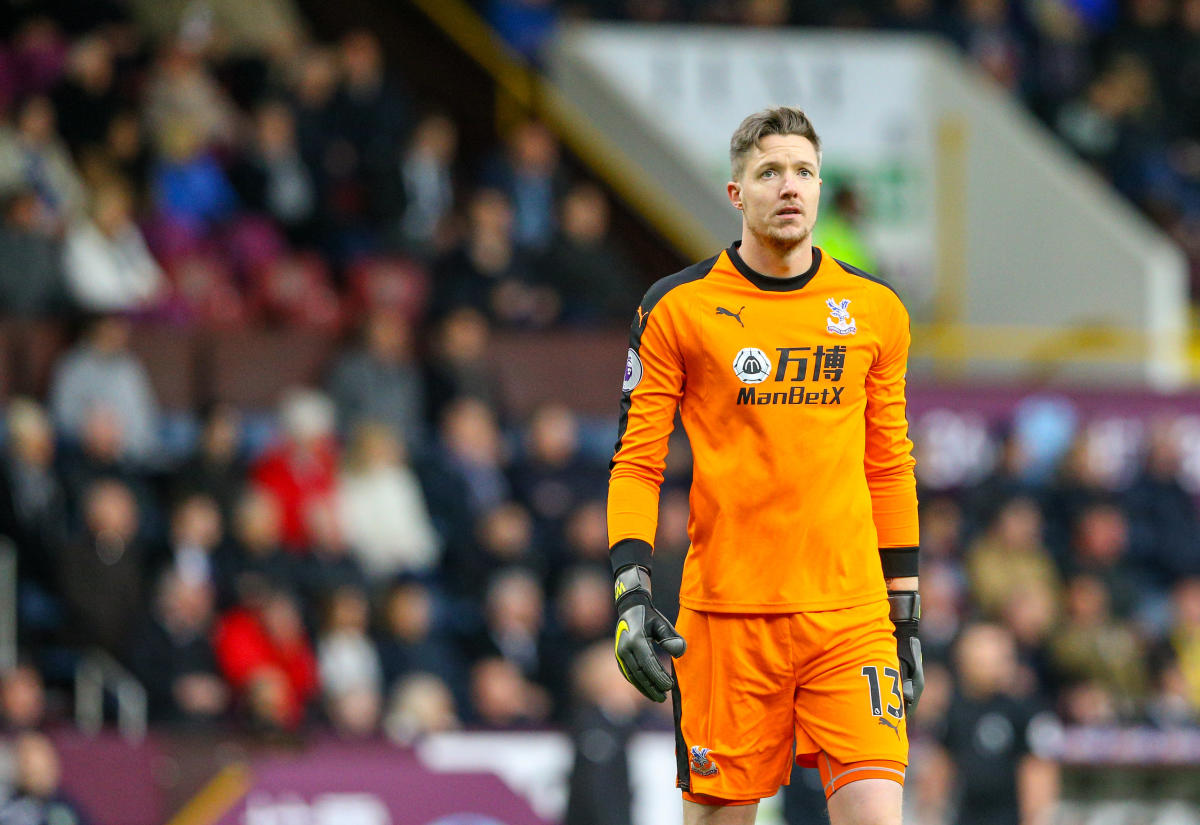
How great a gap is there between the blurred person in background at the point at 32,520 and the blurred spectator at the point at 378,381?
6.57 ft

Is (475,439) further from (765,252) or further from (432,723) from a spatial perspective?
(765,252)

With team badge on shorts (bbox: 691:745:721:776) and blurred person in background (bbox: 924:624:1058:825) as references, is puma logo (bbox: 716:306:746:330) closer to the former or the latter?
team badge on shorts (bbox: 691:745:721:776)

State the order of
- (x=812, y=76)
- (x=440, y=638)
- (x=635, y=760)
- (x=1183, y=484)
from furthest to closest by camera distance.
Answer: (x=812, y=76) → (x=1183, y=484) → (x=440, y=638) → (x=635, y=760)

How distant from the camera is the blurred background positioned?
10.7 m

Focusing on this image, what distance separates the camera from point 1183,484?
1478 centimetres

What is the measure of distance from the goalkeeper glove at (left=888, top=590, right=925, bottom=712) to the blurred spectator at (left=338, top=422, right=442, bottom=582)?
6803 millimetres

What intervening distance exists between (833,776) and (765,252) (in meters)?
1.40

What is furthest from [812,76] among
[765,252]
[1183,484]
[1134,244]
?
[765,252]

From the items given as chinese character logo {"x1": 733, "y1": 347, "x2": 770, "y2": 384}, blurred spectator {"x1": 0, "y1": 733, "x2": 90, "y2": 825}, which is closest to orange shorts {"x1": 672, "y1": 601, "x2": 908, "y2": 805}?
A: chinese character logo {"x1": 733, "y1": 347, "x2": 770, "y2": 384}

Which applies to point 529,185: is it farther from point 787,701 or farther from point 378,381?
point 787,701

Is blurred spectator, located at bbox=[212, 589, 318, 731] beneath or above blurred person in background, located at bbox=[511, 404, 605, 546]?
beneath

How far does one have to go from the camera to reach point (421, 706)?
434 inches

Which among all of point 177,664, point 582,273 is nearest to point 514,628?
point 177,664

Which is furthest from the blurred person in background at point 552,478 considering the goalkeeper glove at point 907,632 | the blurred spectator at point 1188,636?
the goalkeeper glove at point 907,632
